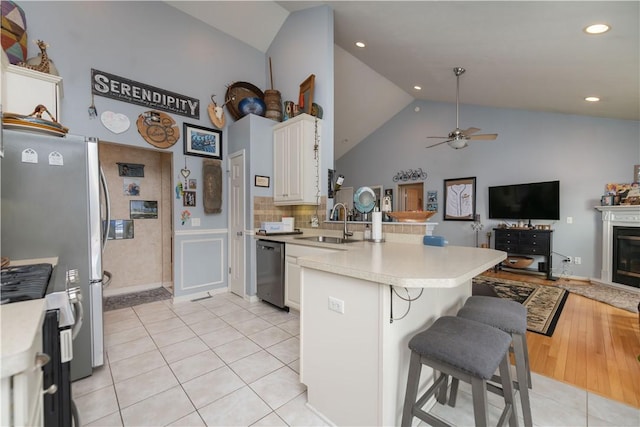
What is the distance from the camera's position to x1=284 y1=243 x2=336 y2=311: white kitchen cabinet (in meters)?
2.94

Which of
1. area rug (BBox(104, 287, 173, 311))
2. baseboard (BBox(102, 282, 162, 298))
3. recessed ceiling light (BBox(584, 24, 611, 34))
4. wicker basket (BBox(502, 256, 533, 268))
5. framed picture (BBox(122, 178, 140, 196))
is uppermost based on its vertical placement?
recessed ceiling light (BBox(584, 24, 611, 34))

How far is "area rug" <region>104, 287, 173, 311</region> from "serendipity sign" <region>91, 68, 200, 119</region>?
8.47 feet

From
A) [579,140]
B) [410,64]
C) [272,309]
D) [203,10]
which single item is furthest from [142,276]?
[579,140]

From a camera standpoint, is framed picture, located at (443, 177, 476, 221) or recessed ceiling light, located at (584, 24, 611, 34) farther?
framed picture, located at (443, 177, 476, 221)

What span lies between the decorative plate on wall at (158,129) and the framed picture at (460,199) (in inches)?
227

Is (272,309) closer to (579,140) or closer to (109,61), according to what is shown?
(109,61)

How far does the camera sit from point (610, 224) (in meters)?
4.33

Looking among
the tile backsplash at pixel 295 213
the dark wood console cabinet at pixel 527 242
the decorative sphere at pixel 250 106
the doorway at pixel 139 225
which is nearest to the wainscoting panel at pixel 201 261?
the doorway at pixel 139 225

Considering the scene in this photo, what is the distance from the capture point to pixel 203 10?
367cm

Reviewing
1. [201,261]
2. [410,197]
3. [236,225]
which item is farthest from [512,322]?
[410,197]

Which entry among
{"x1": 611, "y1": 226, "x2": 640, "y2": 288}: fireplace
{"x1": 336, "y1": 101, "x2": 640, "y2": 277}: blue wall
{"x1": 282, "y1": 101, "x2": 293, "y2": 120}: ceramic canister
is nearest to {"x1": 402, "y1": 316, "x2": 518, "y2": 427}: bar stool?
{"x1": 282, "y1": 101, "x2": 293, "y2": 120}: ceramic canister

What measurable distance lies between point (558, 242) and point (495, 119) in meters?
2.74

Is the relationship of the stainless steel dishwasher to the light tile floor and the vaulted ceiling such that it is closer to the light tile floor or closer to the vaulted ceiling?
the light tile floor

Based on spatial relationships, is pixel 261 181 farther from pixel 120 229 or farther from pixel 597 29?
pixel 597 29
